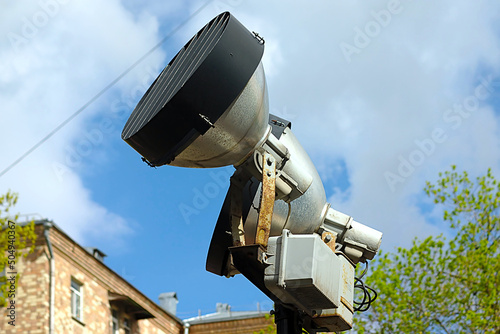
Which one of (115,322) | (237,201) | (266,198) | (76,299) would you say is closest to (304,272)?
(266,198)

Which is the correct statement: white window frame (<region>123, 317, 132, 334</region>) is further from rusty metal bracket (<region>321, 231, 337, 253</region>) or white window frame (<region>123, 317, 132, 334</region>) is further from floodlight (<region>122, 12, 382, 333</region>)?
rusty metal bracket (<region>321, 231, 337, 253</region>)

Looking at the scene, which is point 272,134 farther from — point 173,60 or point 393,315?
point 393,315

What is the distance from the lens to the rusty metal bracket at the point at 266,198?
4.48 meters

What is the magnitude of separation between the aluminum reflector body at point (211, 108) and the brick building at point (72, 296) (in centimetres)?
1778

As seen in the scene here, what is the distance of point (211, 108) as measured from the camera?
4.32 metres

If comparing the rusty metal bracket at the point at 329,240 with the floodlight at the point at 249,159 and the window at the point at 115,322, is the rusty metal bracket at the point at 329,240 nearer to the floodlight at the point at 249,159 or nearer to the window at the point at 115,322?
the floodlight at the point at 249,159

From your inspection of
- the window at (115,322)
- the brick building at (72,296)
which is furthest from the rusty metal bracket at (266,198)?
the window at (115,322)

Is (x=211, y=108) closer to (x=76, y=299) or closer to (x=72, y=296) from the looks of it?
(x=72, y=296)

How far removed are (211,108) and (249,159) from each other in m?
0.46

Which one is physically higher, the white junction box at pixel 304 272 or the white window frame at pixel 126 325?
the white window frame at pixel 126 325

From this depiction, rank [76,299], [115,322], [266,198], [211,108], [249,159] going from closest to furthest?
[211,108] → [266,198] → [249,159] → [76,299] → [115,322]

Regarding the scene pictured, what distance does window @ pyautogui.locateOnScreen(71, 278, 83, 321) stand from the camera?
23328 millimetres

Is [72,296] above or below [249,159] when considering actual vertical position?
above

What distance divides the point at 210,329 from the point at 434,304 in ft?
45.2
